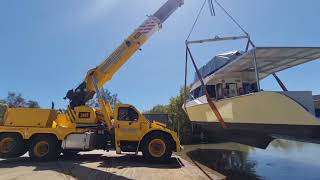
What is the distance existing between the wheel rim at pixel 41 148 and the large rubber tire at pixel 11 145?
0.57 meters

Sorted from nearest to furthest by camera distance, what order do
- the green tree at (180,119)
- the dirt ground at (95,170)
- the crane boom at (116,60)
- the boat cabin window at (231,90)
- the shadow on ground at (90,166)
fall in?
the dirt ground at (95,170) < the shadow on ground at (90,166) < the crane boom at (116,60) < the boat cabin window at (231,90) < the green tree at (180,119)

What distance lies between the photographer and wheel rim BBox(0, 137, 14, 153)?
11.7 meters

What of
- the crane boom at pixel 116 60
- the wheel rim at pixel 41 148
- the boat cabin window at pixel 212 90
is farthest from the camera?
the boat cabin window at pixel 212 90

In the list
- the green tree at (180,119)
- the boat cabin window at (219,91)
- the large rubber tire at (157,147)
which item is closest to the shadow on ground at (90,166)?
the large rubber tire at (157,147)

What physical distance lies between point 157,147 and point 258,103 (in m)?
4.48

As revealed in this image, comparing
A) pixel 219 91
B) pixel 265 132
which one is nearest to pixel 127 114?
pixel 219 91

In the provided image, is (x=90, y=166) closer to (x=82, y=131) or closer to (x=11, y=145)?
(x=82, y=131)

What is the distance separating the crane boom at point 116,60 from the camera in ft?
43.1

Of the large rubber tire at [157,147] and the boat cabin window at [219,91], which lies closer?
the large rubber tire at [157,147]

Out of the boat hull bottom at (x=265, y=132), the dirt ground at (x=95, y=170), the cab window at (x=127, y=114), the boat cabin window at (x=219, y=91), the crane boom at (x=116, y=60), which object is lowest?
the dirt ground at (x=95, y=170)

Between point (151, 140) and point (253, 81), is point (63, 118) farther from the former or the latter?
point (253, 81)

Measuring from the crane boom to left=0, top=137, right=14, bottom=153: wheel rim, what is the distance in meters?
2.60

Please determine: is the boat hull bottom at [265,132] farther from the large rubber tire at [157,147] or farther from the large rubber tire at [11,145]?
the large rubber tire at [11,145]

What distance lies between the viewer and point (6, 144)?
11781mm
